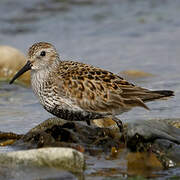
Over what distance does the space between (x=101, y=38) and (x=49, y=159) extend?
7364 millimetres

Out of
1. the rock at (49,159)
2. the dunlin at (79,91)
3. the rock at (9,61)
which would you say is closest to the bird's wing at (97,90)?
the dunlin at (79,91)

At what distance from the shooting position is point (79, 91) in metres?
6.11

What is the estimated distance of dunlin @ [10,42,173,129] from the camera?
6.04 metres

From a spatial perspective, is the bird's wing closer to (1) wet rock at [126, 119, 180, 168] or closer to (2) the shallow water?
(1) wet rock at [126, 119, 180, 168]

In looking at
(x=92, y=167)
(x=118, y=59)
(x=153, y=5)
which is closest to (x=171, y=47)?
(x=118, y=59)

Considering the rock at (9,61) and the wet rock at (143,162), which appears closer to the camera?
the wet rock at (143,162)

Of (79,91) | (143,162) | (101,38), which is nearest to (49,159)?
(143,162)

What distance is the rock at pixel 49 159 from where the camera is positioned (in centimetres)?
485

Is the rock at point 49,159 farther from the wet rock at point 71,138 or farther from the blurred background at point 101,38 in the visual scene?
the blurred background at point 101,38

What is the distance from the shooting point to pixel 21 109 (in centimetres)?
802

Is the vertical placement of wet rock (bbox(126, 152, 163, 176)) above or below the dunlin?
below

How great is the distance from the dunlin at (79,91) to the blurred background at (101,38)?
97cm

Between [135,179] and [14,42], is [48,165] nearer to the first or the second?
[135,179]

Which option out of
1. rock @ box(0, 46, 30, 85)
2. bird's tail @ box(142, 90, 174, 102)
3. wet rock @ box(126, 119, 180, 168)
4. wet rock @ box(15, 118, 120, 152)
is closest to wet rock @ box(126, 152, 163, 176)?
wet rock @ box(126, 119, 180, 168)
